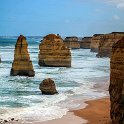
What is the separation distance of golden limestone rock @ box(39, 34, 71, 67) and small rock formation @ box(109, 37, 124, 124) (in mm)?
43659

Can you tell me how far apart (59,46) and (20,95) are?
30.4m

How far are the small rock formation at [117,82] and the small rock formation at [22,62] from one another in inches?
1126

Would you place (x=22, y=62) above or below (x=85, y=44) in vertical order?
below

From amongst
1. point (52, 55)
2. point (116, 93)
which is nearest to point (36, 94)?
point (116, 93)

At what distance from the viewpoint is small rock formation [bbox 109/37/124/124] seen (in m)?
21.1

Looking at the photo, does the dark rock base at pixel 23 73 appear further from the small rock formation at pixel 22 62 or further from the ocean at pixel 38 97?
the ocean at pixel 38 97

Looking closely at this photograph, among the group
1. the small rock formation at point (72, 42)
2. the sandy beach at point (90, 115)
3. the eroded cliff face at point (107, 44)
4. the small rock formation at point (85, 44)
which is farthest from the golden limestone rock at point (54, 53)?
the small rock formation at point (85, 44)

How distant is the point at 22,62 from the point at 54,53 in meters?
16.9

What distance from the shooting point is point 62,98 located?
116 feet

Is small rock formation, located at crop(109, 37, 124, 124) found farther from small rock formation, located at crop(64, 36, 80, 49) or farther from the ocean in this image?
small rock formation, located at crop(64, 36, 80, 49)

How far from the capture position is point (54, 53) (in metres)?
66.4

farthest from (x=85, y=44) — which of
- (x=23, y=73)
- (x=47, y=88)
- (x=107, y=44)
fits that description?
(x=47, y=88)

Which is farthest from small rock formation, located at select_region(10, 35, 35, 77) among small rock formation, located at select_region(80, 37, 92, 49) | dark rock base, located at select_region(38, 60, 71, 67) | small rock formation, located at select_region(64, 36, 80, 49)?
small rock formation, located at select_region(80, 37, 92, 49)

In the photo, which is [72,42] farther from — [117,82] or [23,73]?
[117,82]
